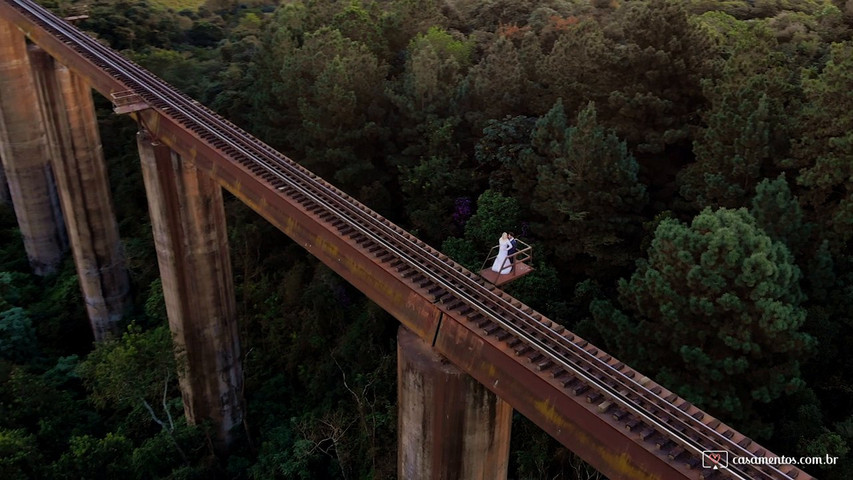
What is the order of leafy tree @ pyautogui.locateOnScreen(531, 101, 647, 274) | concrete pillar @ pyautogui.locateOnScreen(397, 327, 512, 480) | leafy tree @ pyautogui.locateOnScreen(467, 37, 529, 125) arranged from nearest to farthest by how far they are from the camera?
concrete pillar @ pyautogui.locateOnScreen(397, 327, 512, 480), leafy tree @ pyautogui.locateOnScreen(531, 101, 647, 274), leafy tree @ pyautogui.locateOnScreen(467, 37, 529, 125)

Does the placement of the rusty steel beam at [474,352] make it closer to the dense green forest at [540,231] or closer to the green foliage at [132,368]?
the dense green forest at [540,231]

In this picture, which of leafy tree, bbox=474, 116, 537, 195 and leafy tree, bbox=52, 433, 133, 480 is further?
leafy tree, bbox=474, 116, 537, 195

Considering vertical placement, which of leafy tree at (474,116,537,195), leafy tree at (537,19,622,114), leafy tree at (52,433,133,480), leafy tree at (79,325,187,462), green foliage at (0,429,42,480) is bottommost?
leafy tree at (52,433,133,480)

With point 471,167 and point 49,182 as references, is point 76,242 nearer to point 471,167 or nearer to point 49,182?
point 49,182

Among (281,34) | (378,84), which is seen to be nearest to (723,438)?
(378,84)

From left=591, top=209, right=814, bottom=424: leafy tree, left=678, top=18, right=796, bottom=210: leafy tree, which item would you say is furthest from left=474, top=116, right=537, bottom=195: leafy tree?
left=591, top=209, right=814, bottom=424: leafy tree

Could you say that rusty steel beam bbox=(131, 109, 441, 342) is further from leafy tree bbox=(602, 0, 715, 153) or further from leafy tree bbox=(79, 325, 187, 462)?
leafy tree bbox=(602, 0, 715, 153)

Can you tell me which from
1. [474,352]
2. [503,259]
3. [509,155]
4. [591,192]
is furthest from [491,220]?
[474,352]

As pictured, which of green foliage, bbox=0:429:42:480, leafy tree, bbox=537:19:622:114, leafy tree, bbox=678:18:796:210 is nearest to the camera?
leafy tree, bbox=678:18:796:210
